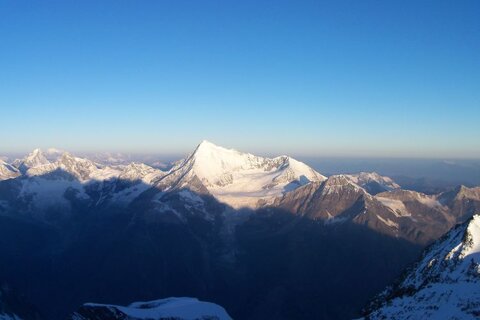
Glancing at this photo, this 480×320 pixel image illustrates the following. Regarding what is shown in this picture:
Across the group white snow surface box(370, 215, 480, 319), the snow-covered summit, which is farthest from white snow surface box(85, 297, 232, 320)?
white snow surface box(370, 215, 480, 319)

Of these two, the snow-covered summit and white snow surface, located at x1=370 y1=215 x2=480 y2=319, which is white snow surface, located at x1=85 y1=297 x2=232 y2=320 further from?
Result: white snow surface, located at x1=370 y1=215 x2=480 y2=319

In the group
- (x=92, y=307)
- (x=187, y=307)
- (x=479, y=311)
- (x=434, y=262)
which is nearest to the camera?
(x=479, y=311)

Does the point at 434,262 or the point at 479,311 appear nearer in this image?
the point at 479,311

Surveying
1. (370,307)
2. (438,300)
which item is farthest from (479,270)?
(370,307)

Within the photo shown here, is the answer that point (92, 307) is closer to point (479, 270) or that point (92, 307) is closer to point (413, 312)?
point (413, 312)

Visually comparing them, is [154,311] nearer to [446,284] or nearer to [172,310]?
[172,310]

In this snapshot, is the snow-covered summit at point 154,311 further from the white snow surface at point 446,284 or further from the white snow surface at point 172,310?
the white snow surface at point 446,284

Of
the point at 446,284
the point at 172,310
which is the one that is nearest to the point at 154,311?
the point at 172,310
